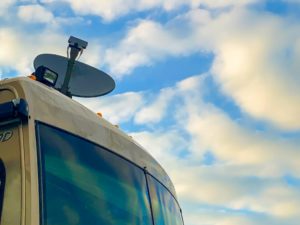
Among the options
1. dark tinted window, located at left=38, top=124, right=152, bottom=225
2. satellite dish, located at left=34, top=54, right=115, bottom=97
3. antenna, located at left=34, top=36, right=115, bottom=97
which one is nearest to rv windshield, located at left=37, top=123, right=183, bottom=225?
dark tinted window, located at left=38, top=124, right=152, bottom=225

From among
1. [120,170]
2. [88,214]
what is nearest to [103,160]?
[120,170]

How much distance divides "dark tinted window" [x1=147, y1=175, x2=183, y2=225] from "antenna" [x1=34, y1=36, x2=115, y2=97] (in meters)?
1.25

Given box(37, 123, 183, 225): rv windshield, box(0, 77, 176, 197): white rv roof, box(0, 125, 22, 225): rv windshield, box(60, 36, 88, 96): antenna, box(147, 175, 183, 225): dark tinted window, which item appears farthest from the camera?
box(60, 36, 88, 96): antenna

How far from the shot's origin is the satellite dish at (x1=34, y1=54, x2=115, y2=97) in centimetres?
538

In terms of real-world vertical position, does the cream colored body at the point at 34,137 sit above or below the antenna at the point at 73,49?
below

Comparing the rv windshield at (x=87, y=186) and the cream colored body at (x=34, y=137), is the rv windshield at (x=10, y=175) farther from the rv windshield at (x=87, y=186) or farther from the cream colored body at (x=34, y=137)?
the rv windshield at (x=87, y=186)

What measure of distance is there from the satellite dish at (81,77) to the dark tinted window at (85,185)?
61.7 inches

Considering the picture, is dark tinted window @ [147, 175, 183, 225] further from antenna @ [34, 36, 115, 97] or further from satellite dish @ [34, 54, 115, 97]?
satellite dish @ [34, 54, 115, 97]

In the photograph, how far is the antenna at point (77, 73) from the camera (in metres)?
→ 5.18

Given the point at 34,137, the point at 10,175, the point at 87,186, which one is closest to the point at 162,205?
the point at 87,186

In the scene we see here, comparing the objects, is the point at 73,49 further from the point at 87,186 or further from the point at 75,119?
the point at 87,186

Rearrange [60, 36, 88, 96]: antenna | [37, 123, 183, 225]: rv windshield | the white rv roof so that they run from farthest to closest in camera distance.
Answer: [60, 36, 88, 96]: antenna
the white rv roof
[37, 123, 183, 225]: rv windshield

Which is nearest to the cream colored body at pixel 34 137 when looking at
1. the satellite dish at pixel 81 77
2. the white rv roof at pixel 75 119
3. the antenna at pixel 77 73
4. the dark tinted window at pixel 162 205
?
the white rv roof at pixel 75 119

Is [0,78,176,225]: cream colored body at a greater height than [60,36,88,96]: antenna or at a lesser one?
lesser
